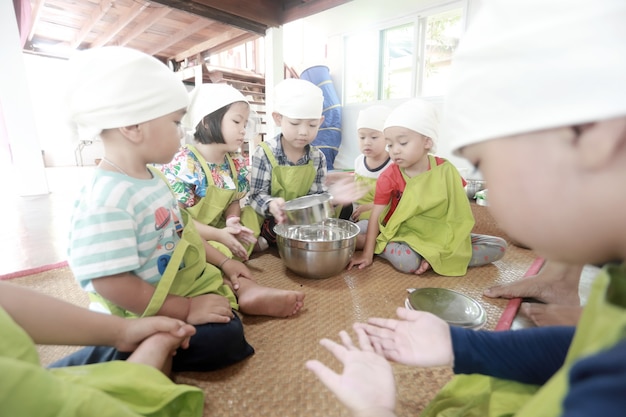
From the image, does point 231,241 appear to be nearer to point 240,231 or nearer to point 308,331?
point 240,231

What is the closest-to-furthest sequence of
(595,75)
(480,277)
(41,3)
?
(595,75) < (480,277) < (41,3)

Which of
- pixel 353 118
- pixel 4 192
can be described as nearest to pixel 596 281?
pixel 353 118

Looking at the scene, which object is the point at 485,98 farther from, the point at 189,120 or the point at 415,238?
the point at 189,120

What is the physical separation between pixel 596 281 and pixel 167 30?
3.28 metres

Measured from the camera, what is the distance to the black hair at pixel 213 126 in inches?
41.3

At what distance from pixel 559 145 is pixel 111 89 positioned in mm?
638

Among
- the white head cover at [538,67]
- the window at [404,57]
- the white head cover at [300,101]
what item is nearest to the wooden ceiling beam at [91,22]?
the white head cover at [300,101]

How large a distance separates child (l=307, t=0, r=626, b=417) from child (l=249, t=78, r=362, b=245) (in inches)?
36.6

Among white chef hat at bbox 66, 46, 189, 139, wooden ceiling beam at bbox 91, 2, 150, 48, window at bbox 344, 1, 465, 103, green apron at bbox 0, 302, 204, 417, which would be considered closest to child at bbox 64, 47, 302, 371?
white chef hat at bbox 66, 46, 189, 139

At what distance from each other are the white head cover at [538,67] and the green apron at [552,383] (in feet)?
0.48

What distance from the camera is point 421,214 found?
1149 millimetres

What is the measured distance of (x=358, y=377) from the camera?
14.0 inches

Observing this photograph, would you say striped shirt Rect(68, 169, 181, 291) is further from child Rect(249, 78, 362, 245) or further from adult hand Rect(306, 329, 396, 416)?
child Rect(249, 78, 362, 245)

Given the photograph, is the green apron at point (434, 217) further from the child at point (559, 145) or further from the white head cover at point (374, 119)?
the child at point (559, 145)
